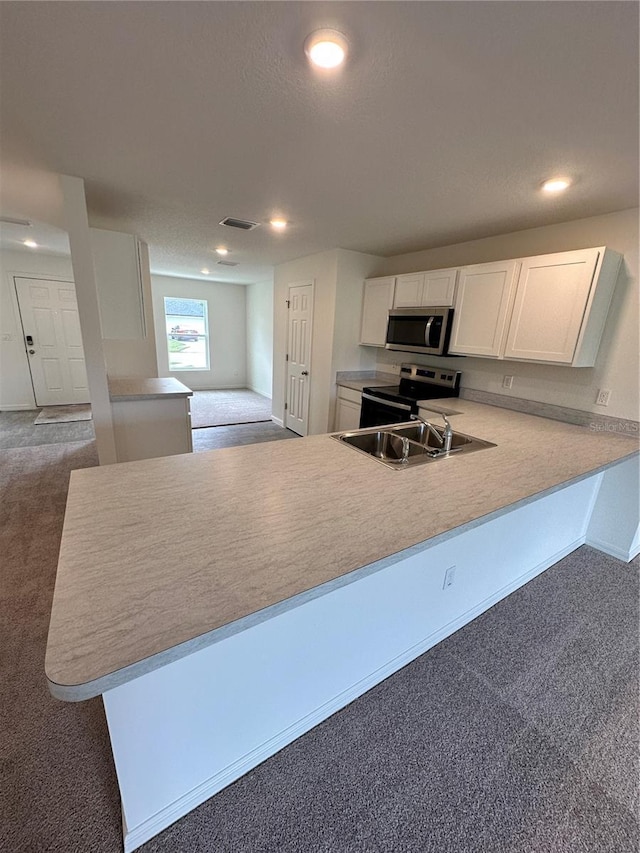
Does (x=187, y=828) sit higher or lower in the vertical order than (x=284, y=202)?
lower

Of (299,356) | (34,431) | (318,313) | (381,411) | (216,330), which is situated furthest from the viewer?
(216,330)

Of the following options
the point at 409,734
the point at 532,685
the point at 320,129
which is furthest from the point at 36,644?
the point at 320,129

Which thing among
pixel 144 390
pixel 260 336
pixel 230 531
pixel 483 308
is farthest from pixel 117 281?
pixel 260 336

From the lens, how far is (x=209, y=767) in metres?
1.12

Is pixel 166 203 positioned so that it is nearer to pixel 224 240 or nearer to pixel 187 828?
pixel 224 240

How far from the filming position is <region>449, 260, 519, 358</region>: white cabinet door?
2.65 metres

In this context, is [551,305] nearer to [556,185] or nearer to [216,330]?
[556,185]

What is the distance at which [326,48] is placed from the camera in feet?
3.62

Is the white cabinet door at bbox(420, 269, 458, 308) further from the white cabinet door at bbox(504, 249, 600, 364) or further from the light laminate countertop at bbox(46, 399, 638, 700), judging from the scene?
the light laminate countertop at bbox(46, 399, 638, 700)

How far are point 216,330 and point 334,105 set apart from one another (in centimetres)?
658

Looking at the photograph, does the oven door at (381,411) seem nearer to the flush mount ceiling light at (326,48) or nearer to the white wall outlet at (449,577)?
the white wall outlet at (449,577)

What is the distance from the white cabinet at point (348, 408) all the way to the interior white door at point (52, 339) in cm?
426

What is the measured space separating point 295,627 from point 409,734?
73 cm

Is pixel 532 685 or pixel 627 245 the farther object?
pixel 627 245
